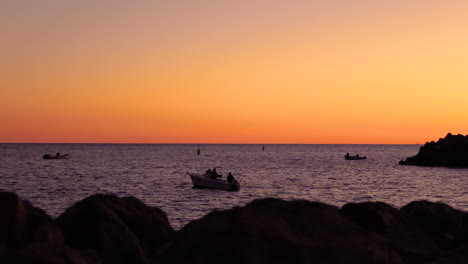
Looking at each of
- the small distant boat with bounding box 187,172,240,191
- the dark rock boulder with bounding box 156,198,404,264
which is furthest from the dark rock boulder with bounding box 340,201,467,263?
the small distant boat with bounding box 187,172,240,191

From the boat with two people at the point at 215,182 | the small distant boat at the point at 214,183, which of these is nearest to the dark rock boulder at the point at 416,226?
the boat with two people at the point at 215,182

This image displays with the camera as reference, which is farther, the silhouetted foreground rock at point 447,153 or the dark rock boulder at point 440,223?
the silhouetted foreground rock at point 447,153

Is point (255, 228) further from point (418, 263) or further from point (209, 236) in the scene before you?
point (418, 263)

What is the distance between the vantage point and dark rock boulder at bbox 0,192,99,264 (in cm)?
710

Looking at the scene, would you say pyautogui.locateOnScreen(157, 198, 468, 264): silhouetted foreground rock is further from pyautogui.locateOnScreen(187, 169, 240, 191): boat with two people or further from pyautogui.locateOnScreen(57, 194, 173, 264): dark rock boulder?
pyautogui.locateOnScreen(187, 169, 240, 191): boat with two people

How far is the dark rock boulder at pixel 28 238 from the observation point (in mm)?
7102

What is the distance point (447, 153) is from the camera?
9469 cm

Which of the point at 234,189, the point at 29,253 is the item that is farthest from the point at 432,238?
the point at 234,189

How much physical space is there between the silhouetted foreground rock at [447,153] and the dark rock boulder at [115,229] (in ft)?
296

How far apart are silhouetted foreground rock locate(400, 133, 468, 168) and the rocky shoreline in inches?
3483

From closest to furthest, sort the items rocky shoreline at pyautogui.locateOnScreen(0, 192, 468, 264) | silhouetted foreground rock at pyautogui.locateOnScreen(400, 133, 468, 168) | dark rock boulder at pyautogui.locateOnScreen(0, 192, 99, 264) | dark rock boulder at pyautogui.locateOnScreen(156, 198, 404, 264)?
dark rock boulder at pyautogui.locateOnScreen(156, 198, 404, 264)
rocky shoreline at pyautogui.locateOnScreen(0, 192, 468, 264)
dark rock boulder at pyautogui.locateOnScreen(0, 192, 99, 264)
silhouetted foreground rock at pyautogui.locateOnScreen(400, 133, 468, 168)

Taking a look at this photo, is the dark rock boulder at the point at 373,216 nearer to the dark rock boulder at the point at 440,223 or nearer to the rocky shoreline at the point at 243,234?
the rocky shoreline at the point at 243,234

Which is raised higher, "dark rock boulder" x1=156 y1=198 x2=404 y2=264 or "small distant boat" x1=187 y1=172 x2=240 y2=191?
"dark rock boulder" x1=156 y1=198 x2=404 y2=264

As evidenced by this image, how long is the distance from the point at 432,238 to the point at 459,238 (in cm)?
75
